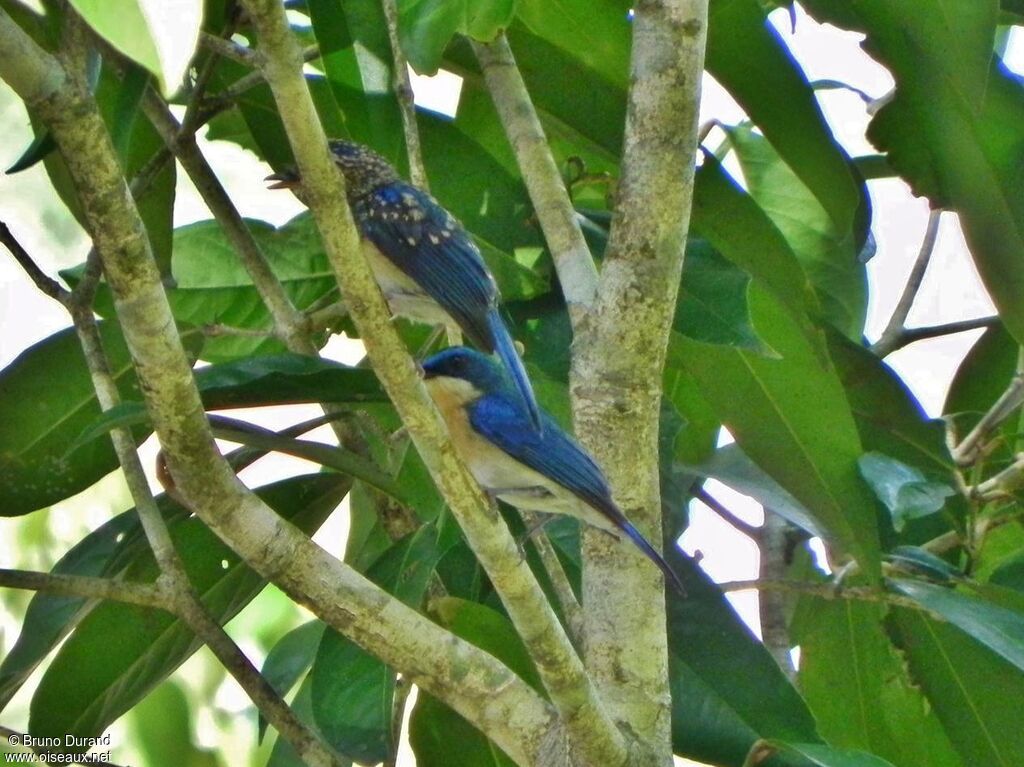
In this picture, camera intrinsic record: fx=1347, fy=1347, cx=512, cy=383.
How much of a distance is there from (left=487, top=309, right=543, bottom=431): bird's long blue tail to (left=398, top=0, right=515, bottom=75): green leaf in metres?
0.37

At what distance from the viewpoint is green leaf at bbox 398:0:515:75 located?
1.79 metres

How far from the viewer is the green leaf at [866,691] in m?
2.56

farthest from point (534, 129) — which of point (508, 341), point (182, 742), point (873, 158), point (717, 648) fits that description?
point (182, 742)

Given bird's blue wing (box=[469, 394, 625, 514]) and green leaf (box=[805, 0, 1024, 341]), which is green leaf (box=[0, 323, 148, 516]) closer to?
bird's blue wing (box=[469, 394, 625, 514])

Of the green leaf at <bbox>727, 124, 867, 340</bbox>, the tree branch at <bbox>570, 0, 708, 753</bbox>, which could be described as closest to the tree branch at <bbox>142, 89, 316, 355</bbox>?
the tree branch at <bbox>570, 0, 708, 753</bbox>

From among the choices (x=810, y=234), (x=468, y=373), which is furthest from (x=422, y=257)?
(x=810, y=234)

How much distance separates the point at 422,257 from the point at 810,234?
3.38 feet

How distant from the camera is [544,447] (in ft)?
6.20

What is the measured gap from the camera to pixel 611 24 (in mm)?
2301

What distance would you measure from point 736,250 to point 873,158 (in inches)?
31.1

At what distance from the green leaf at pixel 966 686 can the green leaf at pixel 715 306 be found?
834 millimetres

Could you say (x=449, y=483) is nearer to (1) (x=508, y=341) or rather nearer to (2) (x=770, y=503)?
(1) (x=508, y=341)

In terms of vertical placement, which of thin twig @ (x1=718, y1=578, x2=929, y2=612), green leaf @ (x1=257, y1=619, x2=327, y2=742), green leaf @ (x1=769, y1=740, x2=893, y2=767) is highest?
thin twig @ (x1=718, y1=578, x2=929, y2=612)

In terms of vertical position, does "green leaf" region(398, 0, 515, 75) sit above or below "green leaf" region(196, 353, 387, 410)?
above
